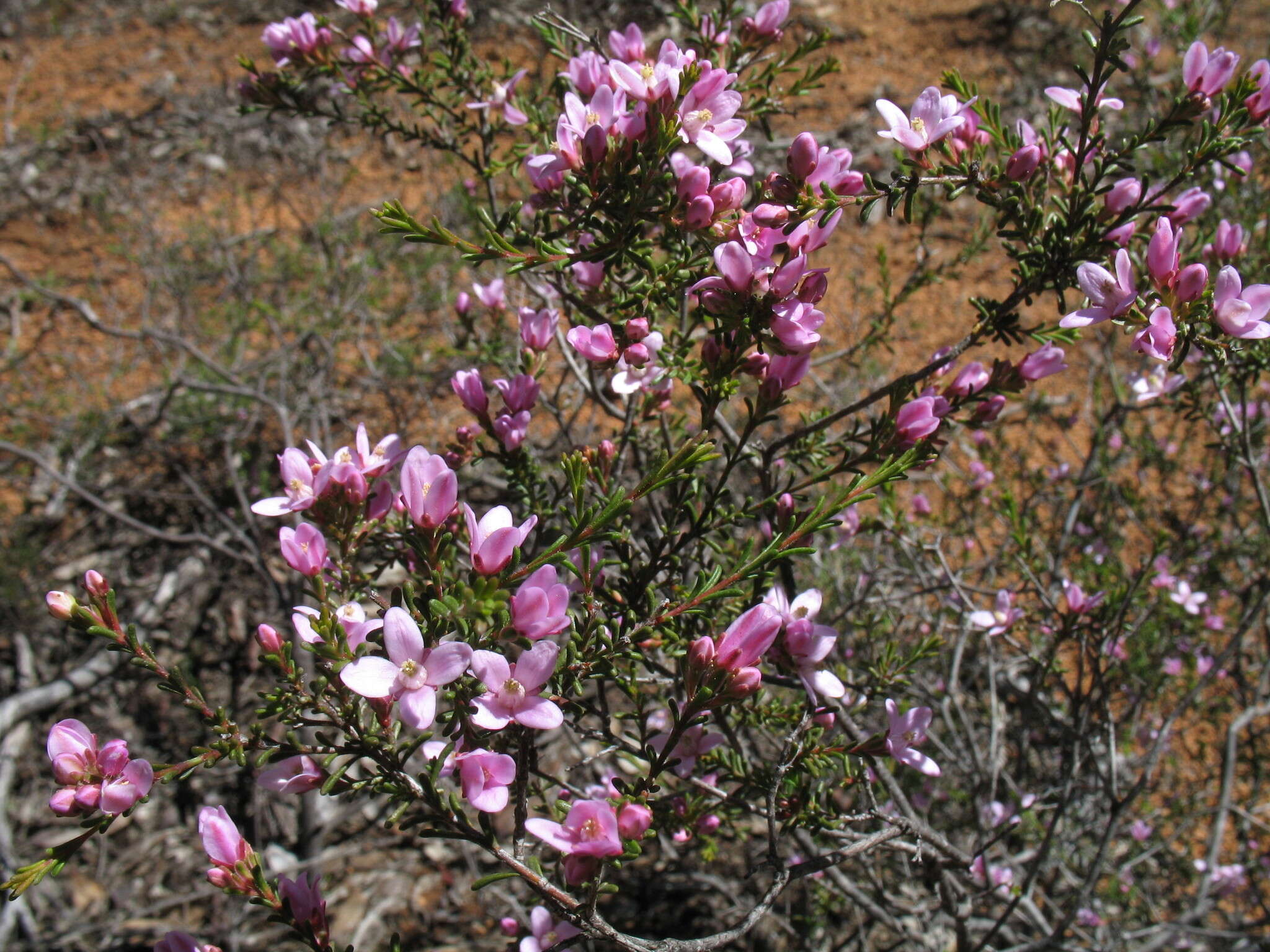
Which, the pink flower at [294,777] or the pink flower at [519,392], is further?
the pink flower at [519,392]

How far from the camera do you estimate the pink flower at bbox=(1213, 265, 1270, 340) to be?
1.21 m

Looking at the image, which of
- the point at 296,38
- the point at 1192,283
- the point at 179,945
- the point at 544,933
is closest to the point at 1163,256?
the point at 1192,283

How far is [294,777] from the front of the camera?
49.0 inches

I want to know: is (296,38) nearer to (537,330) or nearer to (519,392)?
(537,330)

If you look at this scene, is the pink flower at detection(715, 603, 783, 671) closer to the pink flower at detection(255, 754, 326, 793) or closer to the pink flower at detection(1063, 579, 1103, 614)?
the pink flower at detection(255, 754, 326, 793)

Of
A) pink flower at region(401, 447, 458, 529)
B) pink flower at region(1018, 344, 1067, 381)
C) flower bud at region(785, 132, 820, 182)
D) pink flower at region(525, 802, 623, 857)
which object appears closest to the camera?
pink flower at region(525, 802, 623, 857)

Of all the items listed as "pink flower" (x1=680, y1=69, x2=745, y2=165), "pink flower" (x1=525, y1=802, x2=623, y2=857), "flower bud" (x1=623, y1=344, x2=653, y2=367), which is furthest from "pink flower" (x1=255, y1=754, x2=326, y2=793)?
"pink flower" (x1=680, y1=69, x2=745, y2=165)

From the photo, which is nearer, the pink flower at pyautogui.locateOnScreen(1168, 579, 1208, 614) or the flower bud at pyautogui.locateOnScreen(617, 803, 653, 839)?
the flower bud at pyautogui.locateOnScreen(617, 803, 653, 839)

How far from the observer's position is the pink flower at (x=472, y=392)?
163 cm

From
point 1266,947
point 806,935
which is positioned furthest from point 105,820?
point 1266,947

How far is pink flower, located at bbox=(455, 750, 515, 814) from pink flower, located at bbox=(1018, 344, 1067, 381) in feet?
4.43

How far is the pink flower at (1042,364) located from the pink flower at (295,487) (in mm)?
1479

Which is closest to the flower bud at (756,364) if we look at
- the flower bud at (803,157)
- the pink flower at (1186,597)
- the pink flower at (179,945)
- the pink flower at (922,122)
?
the flower bud at (803,157)

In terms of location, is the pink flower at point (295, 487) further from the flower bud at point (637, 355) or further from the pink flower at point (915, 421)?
the pink flower at point (915, 421)
